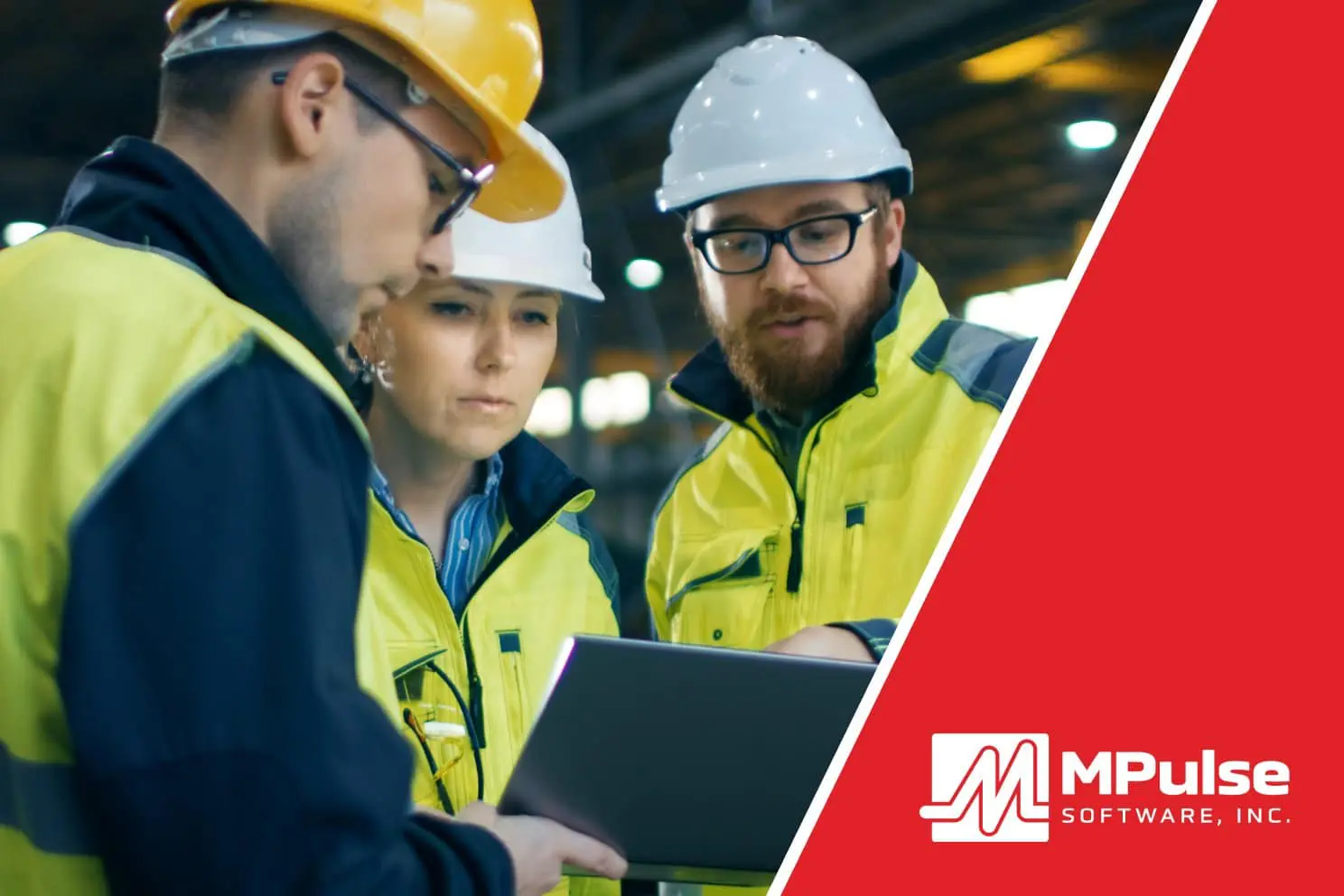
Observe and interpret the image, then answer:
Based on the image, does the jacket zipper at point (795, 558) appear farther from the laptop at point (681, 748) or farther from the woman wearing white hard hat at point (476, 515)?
the laptop at point (681, 748)

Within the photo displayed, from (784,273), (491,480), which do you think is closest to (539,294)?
(491,480)

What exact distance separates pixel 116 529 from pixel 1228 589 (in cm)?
202

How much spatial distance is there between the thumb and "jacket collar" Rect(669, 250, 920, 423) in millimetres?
1118

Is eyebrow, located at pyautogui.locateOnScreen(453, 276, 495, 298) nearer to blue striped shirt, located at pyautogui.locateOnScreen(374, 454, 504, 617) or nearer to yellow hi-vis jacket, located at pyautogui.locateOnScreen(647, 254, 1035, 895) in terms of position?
blue striped shirt, located at pyautogui.locateOnScreen(374, 454, 504, 617)

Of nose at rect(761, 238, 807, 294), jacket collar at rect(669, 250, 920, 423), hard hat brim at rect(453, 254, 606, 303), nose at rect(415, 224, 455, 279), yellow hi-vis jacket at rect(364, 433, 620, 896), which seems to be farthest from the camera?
nose at rect(761, 238, 807, 294)

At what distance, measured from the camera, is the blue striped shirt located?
7.88 ft

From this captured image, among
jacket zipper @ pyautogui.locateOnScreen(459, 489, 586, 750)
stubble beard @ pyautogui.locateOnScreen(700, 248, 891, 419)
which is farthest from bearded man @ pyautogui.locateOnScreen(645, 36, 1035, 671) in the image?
jacket zipper @ pyautogui.locateOnScreen(459, 489, 586, 750)

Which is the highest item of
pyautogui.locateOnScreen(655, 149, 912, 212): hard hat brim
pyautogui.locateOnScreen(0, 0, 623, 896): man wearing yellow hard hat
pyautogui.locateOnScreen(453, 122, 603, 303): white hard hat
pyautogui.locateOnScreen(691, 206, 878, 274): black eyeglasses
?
pyautogui.locateOnScreen(655, 149, 912, 212): hard hat brim

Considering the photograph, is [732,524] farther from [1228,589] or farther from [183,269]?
[183,269]

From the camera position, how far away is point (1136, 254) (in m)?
2.77

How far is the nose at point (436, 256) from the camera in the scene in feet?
5.03

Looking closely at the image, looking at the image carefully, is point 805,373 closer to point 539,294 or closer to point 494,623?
point 539,294

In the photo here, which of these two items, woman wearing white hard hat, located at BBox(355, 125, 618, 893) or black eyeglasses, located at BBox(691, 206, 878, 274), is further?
black eyeglasses, located at BBox(691, 206, 878, 274)

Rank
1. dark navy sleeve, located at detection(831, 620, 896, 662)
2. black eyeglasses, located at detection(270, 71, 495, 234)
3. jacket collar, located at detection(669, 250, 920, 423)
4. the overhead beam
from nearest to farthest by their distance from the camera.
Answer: black eyeglasses, located at detection(270, 71, 495, 234), dark navy sleeve, located at detection(831, 620, 896, 662), jacket collar, located at detection(669, 250, 920, 423), the overhead beam
